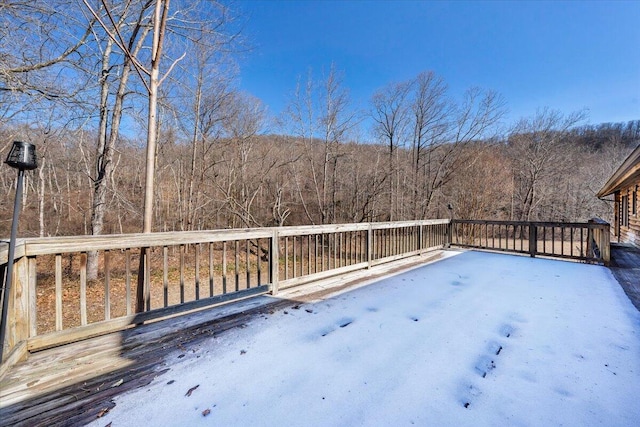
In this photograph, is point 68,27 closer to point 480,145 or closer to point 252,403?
point 252,403

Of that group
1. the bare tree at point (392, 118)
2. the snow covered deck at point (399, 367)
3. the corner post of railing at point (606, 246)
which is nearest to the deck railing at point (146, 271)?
the snow covered deck at point (399, 367)

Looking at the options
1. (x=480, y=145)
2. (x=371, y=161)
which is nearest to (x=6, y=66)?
(x=371, y=161)

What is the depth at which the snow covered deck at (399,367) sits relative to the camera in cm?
141

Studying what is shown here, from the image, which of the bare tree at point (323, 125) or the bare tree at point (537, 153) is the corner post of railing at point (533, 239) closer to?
the bare tree at point (323, 125)

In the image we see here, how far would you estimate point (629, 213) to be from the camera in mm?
9406

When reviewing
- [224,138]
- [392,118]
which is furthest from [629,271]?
[224,138]

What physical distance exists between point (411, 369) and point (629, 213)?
12.5m

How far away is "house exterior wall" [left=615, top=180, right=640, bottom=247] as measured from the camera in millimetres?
7957

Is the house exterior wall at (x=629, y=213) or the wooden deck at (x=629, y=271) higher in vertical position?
the house exterior wall at (x=629, y=213)

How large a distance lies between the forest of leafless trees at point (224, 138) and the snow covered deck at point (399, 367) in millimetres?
4161

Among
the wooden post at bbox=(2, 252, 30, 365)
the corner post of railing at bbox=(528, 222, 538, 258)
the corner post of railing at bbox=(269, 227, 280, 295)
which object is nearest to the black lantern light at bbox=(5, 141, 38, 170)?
the wooden post at bbox=(2, 252, 30, 365)

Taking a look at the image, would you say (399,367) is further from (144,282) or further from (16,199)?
(16,199)

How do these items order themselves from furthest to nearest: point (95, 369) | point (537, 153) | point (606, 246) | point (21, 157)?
point (537, 153), point (606, 246), point (95, 369), point (21, 157)

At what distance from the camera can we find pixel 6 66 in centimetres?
391
